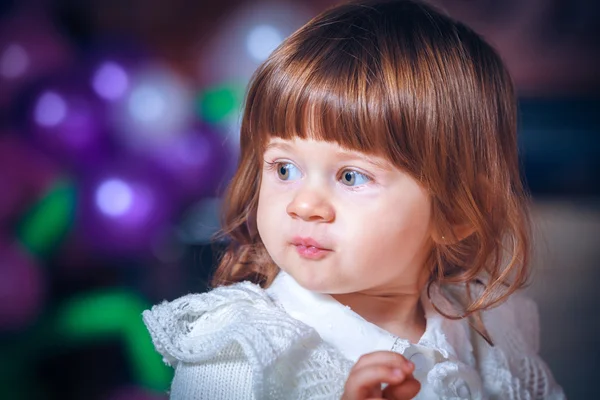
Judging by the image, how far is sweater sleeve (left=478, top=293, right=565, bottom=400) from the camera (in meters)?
1.00

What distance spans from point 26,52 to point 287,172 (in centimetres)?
112

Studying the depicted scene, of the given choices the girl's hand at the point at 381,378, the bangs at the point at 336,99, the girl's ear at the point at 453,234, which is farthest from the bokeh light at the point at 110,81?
the girl's hand at the point at 381,378

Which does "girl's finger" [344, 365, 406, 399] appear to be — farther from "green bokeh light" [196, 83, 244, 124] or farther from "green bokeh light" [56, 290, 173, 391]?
"green bokeh light" [196, 83, 244, 124]

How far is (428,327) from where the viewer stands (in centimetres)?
95

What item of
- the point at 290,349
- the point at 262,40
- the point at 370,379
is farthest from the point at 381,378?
the point at 262,40

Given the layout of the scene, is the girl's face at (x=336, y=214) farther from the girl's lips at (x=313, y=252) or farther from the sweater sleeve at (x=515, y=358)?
the sweater sleeve at (x=515, y=358)

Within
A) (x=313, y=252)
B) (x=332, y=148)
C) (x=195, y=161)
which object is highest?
(x=332, y=148)

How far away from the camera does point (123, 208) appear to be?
1747mm

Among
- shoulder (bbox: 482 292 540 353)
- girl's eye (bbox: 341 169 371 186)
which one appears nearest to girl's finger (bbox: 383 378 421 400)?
girl's eye (bbox: 341 169 371 186)

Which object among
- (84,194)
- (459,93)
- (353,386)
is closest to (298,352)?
(353,386)

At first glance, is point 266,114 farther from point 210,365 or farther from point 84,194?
point 84,194

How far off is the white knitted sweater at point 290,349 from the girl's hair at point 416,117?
8 centimetres

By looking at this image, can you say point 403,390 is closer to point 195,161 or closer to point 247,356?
point 247,356

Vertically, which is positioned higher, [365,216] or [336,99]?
[336,99]
